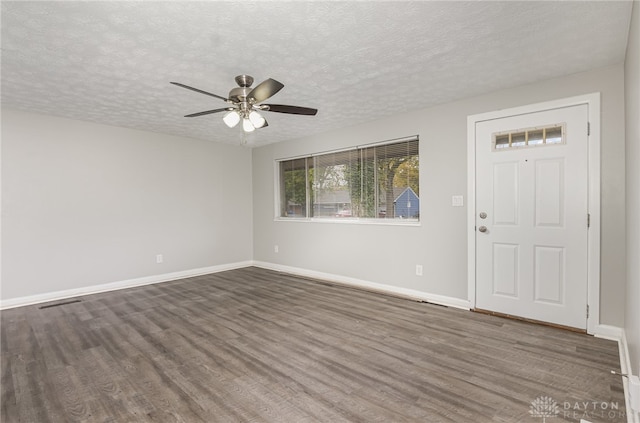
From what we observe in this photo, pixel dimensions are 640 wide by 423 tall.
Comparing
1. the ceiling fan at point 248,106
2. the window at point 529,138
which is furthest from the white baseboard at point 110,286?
the window at point 529,138

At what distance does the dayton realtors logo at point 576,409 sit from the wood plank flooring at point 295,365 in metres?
0.01

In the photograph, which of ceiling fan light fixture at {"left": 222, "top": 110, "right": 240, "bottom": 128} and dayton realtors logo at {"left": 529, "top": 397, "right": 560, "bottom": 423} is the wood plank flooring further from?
ceiling fan light fixture at {"left": 222, "top": 110, "right": 240, "bottom": 128}

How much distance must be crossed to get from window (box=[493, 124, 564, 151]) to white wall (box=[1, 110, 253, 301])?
4.58 metres

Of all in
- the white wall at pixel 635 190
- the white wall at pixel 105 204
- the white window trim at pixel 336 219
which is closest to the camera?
the white wall at pixel 635 190

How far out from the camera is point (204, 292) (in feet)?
14.7

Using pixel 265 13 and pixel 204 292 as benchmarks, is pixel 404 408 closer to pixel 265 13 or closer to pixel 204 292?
pixel 265 13

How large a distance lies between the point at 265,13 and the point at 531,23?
5.88 feet

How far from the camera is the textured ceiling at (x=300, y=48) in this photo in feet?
6.46

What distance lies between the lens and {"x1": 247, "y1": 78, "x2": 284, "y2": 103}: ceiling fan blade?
7.44ft

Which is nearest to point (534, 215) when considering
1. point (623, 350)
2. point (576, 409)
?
point (623, 350)

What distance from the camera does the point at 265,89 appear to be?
237 centimetres

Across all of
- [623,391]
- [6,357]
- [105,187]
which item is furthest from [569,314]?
[105,187]

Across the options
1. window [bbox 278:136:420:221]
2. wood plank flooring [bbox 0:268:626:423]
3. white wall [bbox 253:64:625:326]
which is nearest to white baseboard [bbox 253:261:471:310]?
white wall [bbox 253:64:625:326]

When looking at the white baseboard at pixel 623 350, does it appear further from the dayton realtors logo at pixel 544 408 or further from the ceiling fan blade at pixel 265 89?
the ceiling fan blade at pixel 265 89
